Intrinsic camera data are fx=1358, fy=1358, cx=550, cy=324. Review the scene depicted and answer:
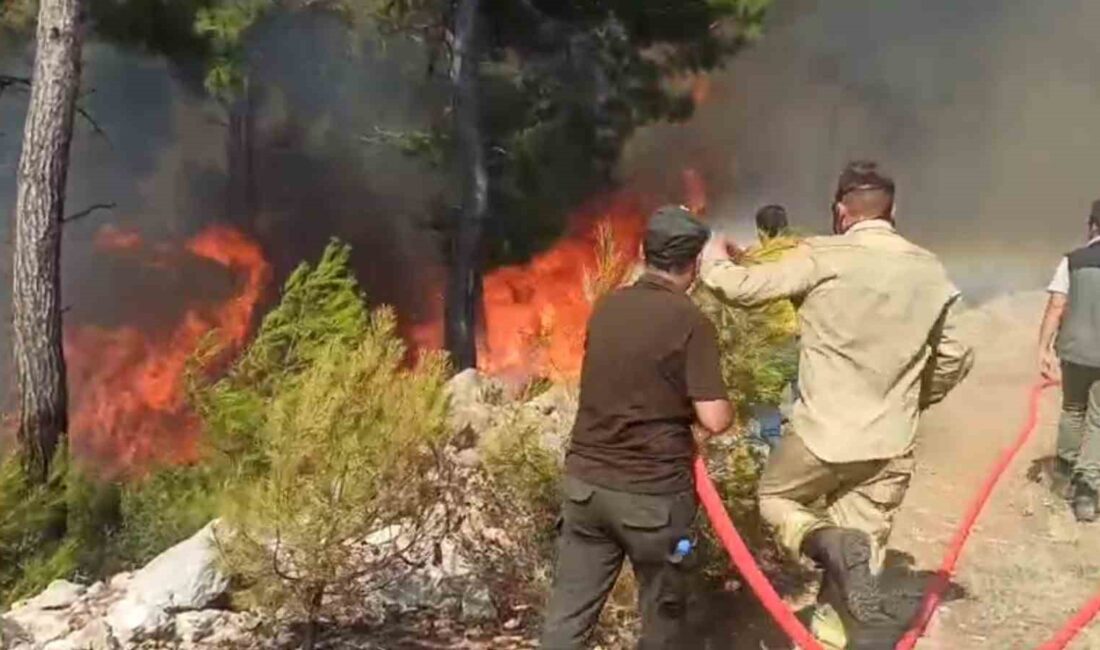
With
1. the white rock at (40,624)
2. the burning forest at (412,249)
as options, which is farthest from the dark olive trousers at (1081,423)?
the white rock at (40,624)

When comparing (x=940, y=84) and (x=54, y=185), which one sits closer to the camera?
(x=54, y=185)

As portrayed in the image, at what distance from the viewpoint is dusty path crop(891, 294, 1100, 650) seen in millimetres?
5465

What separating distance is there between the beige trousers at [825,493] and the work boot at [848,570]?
0.19 ft

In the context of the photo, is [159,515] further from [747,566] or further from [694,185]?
[694,185]

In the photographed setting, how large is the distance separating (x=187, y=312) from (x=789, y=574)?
11881 millimetres

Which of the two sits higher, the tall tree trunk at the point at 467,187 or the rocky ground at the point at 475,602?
the tall tree trunk at the point at 467,187

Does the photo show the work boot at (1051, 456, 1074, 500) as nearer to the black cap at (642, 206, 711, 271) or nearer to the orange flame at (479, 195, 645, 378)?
the black cap at (642, 206, 711, 271)

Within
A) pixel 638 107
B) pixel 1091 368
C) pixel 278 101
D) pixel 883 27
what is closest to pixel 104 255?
pixel 278 101

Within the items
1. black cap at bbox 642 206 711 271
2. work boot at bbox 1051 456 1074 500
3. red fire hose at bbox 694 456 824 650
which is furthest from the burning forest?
black cap at bbox 642 206 711 271

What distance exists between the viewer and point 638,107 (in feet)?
46.8

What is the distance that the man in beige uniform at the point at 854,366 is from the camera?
4367mm

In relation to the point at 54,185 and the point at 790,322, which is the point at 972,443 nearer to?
the point at 790,322

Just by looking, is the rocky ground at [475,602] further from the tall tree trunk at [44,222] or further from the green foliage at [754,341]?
the tall tree trunk at [44,222]

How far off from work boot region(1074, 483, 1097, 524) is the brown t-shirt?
4037 millimetres
